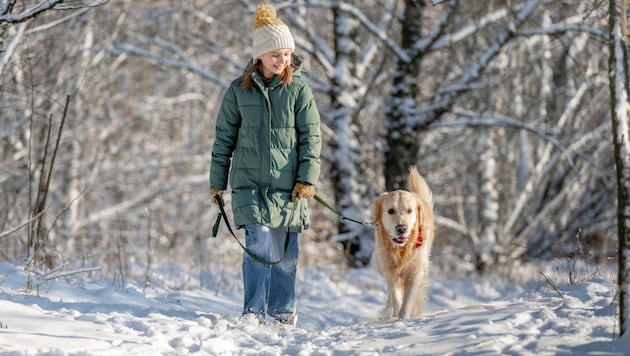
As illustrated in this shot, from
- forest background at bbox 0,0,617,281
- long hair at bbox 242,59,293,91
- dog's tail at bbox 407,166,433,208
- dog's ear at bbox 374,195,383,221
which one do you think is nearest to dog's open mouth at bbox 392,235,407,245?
dog's ear at bbox 374,195,383,221

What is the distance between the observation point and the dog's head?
490 centimetres

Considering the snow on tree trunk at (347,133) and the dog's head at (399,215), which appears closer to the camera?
the dog's head at (399,215)

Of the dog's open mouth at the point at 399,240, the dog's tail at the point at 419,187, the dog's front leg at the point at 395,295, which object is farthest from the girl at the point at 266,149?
the dog's tail at the point at 419,187

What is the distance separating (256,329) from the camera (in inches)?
173

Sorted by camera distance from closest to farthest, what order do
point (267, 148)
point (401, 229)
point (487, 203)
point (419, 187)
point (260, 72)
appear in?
point (267, 148)
point (260, 72)
point (401, 229)
point (419, 187)
point (487, 203)

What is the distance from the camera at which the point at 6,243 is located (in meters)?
9.51

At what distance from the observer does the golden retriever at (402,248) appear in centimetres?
495

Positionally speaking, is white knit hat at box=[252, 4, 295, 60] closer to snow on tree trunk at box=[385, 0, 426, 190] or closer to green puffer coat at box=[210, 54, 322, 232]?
green puffer coat at box=[210, 54, 322, 232]

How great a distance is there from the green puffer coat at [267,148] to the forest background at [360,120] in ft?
3.93

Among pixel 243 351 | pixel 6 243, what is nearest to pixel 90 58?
pixel 6 243

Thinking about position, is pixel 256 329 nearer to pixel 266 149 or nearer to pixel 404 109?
pixel 266 149

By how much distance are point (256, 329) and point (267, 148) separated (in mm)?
1128

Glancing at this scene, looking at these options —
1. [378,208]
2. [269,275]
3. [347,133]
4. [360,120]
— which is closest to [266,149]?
[269,275]

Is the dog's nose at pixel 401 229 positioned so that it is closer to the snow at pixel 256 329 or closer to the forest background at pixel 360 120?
the snow at pixel 256 329
